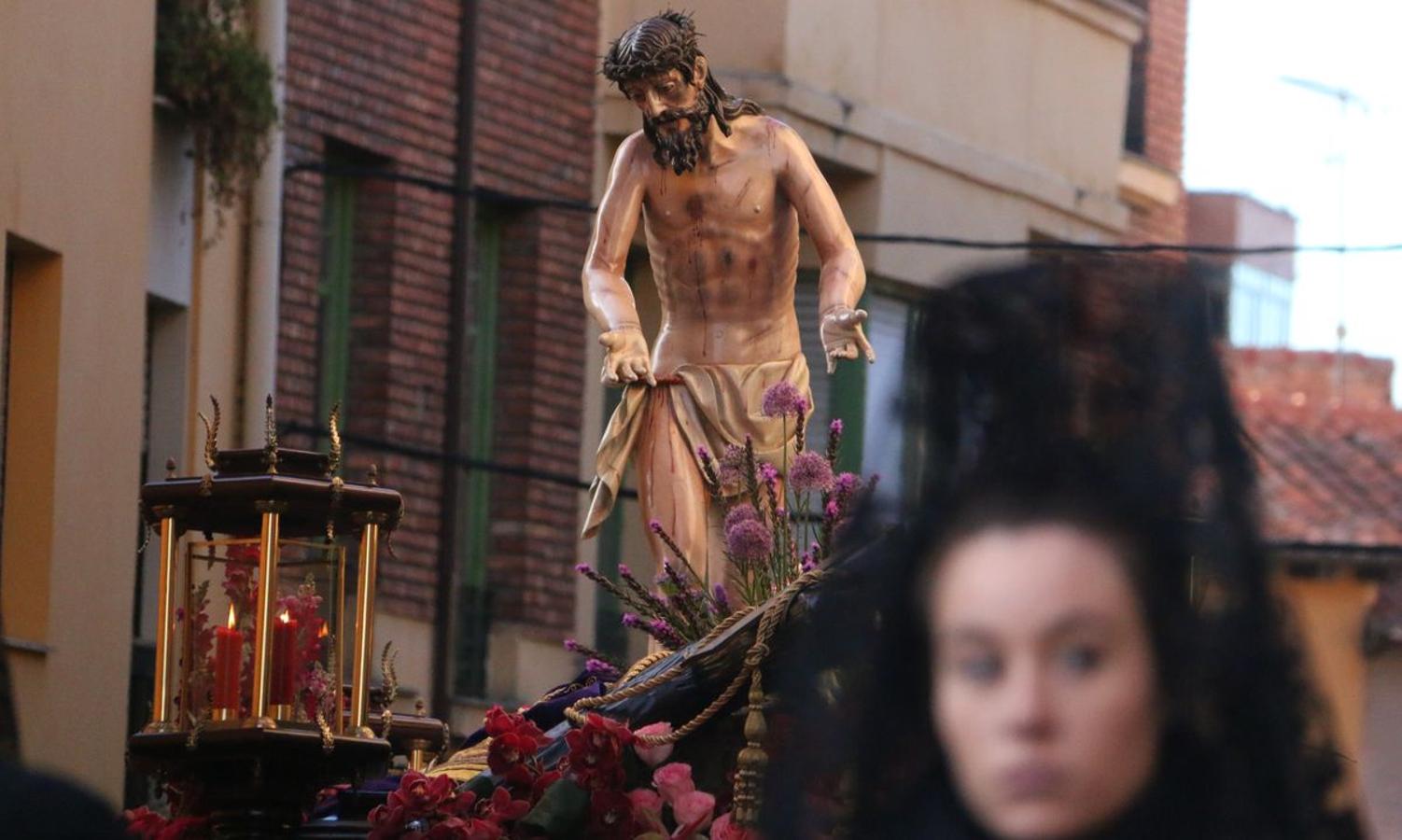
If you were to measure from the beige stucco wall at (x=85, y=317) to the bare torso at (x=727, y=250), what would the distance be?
200 inches

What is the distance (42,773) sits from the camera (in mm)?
2258

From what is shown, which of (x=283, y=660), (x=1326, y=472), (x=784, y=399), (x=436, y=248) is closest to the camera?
(x=1326, y=472)

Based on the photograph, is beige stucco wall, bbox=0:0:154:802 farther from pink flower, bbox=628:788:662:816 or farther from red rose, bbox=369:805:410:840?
pink flower, bbox=628:788:662:816

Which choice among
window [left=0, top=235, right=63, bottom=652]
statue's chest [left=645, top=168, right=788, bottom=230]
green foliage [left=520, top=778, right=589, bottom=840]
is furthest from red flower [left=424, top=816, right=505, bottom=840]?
window [left=0, top=235, right=63, bottom=652]

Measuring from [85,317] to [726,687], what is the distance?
339 inches

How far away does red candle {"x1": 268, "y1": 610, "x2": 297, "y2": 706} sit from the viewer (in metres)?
7.74

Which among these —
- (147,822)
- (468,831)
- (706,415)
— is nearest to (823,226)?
(706,415)

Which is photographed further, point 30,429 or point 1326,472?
point 30,429

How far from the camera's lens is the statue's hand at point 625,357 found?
29.1ft

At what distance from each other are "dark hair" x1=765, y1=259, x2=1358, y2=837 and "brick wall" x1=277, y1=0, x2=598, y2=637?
51.6 ft

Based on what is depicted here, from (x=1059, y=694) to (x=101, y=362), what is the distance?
1301 centimetres

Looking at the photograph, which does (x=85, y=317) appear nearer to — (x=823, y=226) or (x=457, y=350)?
(x=457, y=350)

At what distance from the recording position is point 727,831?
593 centimetres

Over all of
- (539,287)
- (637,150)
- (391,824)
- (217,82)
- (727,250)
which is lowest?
(391,824)
